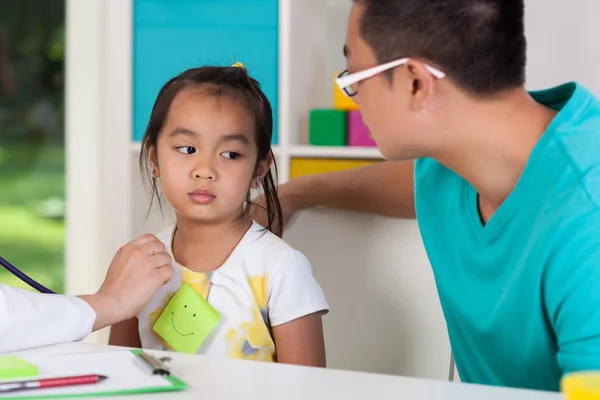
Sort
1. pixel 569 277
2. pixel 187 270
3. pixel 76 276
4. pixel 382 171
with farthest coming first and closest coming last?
1. pixel 76 276
2. pixel 382 171
3. pixel 187 270
4. pixel 569 277

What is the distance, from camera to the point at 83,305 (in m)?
1.18

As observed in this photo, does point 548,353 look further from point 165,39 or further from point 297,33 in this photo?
point 165,39

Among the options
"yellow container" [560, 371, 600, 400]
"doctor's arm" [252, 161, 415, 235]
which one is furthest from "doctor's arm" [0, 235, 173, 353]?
"yellow container" [560, 371, 600, 400]

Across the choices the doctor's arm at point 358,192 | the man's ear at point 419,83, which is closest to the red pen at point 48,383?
the man's ear at point 419,83

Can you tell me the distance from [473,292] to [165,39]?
151cm

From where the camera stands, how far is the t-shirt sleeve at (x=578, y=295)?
3.54ft

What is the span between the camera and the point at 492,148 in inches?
49.7

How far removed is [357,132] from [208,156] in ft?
2.84

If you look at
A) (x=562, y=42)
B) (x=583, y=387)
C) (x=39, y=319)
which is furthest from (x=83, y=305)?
(x=562, y=42)

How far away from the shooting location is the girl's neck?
1513mm

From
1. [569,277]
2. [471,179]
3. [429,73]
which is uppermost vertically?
[429,73]

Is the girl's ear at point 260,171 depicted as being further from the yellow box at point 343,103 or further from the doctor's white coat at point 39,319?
the yellow box at point 343,103

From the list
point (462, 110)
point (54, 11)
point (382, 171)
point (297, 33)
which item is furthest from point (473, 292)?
point (54, 11)

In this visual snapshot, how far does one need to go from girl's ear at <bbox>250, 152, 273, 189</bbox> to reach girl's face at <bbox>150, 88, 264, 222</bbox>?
3cm
